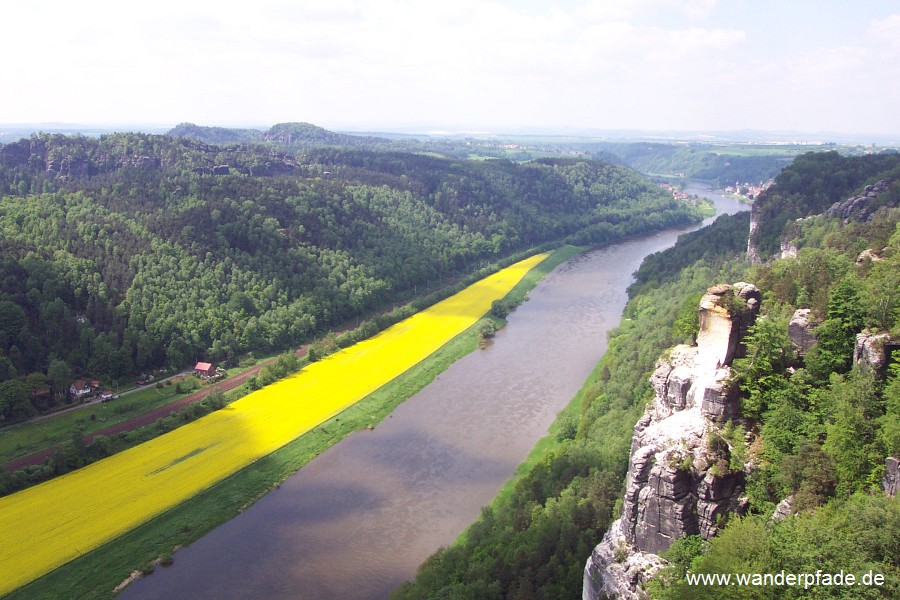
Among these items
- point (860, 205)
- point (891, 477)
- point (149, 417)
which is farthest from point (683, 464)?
point (860, 205)

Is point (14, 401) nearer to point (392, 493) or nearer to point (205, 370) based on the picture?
point (205, 370)

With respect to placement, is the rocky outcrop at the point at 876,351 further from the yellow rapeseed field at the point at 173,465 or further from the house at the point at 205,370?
the house at the point at 205,370

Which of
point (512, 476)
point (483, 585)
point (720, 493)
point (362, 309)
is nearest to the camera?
point (720, 493)

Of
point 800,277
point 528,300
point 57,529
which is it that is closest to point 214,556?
point 57,529

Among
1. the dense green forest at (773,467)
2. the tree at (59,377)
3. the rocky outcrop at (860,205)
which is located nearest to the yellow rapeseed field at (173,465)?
the tree at (59,377)

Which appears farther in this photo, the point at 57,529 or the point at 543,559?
the point at 57,529

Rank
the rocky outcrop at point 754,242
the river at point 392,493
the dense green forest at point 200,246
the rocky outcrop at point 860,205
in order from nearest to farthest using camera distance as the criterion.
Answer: the river at point 392,493, the rocky outcrop at point 860,205, the dense green forest at point 200,246, the rocky outcrop at point 754,242

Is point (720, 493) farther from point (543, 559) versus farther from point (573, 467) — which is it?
point (573, 467)
